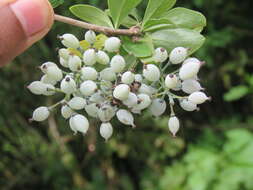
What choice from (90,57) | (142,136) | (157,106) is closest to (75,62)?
(90,57)

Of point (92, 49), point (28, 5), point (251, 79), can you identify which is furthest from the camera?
point (251, 79)

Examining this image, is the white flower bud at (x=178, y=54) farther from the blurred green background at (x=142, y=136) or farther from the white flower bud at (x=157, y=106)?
the blurred green background at (x=142, y=136)

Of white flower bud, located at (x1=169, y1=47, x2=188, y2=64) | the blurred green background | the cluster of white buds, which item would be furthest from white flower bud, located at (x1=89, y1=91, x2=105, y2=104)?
the blurred green background

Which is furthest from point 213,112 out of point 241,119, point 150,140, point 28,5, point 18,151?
point 28,5

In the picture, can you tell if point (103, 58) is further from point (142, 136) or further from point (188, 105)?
point (142, 136)

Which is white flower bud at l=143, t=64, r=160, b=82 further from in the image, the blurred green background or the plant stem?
the blurred green background

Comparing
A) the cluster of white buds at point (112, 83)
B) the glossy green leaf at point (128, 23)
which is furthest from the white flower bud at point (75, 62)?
the glossy green leaf at point (128, 23)

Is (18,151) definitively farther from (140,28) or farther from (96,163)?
(140,28)
